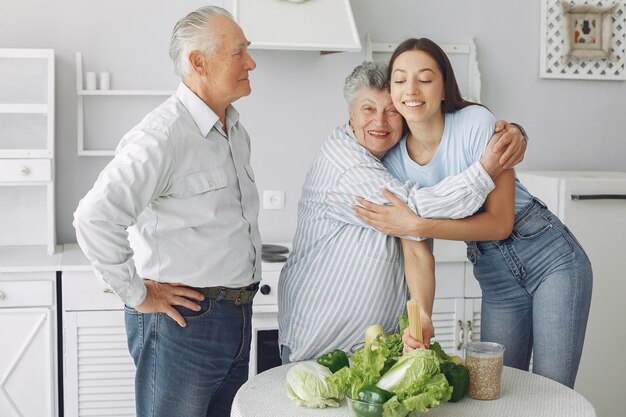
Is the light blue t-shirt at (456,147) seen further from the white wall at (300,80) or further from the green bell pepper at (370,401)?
→ the white wall at (300,80)

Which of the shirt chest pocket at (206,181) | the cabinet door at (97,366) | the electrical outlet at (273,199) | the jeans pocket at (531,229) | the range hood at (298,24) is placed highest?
the range hood at (298,24)

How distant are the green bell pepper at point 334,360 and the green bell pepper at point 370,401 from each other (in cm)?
21

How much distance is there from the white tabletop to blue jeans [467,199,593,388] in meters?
0.17

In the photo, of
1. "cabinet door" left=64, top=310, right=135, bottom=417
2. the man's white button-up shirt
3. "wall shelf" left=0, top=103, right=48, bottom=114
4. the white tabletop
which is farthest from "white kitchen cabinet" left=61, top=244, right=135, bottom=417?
the white tabletop

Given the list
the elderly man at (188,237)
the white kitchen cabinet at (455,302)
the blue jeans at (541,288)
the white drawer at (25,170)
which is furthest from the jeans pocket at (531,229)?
the white drawer at (25,170)

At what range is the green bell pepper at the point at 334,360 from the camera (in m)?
1.86

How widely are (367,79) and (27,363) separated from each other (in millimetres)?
1995

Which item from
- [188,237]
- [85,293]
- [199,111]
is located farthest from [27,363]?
[199,111]

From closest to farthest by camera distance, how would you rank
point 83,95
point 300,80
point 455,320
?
point 455,320, point 83,95, point 300,80

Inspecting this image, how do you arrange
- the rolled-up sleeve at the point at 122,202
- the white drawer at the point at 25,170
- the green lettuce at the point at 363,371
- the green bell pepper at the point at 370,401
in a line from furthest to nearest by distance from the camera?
the white drawer at the point at 25,170
the rolled-up sleeve at the point at 122,202
the green lettuce at the point at 363,371
the green bell pepper at the point at 370,401

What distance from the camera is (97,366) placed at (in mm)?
3340

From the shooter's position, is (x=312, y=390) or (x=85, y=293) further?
(x=85, y=293)

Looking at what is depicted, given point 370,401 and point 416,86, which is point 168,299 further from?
point 416,86

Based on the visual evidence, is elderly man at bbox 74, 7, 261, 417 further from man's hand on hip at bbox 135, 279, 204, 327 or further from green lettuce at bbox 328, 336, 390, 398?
green lettuce at bbox 328, 336, 390, 398
